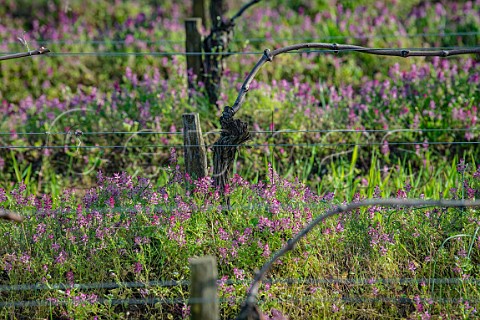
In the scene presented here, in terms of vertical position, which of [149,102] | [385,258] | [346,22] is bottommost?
[385,258]

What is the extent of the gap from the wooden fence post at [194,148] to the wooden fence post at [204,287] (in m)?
1.79

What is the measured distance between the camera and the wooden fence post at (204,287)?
8.97ft

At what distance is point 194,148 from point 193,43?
2.45m

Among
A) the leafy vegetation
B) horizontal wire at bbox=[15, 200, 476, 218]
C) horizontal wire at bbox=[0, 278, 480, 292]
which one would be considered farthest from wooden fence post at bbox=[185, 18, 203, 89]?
horizontal wire at bbox=[0, 278, 480, 292]

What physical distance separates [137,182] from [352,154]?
2410 mm

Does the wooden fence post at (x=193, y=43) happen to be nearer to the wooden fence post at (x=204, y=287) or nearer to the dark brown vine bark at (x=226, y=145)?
the dark brown vine bark at (x=226, y=145)

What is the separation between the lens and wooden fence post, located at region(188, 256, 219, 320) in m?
2.73

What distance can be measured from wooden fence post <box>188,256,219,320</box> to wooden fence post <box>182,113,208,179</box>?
5.88 feet

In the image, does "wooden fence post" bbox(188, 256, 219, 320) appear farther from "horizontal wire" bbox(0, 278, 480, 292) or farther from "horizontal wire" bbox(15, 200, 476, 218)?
"horizontal wire" bbox(15, 200, 476, 218)

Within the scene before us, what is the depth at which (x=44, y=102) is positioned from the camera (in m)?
6.99

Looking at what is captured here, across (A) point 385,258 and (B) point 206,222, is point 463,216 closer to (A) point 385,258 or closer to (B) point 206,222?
(A) point 385,258

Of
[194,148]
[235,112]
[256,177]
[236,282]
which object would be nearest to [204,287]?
[236,282]

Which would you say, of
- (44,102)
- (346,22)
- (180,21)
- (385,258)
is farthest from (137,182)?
(180,21)

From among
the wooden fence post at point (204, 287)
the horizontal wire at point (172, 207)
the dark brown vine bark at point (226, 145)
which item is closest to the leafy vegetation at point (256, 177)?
the horizontal wire at point (172, 207)
